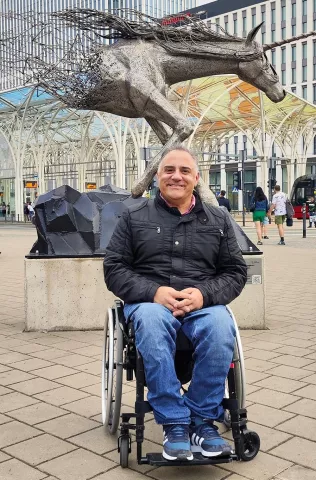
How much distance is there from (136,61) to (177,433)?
4277mm

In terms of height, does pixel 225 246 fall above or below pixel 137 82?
below

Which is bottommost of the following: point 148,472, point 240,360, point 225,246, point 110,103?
point 148,472

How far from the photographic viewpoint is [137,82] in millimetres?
6039

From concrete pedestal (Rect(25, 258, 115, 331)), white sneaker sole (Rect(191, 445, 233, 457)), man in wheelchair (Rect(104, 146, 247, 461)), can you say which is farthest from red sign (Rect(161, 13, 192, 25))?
white sneaker sole (Rect(191, 445, 233, 457))

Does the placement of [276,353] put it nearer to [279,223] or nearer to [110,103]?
[110,103]

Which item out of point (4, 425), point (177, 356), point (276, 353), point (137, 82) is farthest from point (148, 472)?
point (137, 82)

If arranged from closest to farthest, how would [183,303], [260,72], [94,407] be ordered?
[183,303] < [94,407] < [260,72]

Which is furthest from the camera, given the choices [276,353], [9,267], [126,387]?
[9,267]

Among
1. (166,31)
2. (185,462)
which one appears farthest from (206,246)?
(166,31)

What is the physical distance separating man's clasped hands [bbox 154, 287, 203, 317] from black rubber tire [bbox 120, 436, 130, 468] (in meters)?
0.66

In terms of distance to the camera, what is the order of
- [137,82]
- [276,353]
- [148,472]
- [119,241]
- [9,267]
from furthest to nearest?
[9,267] < [137,82] < [276,353] < [119,241] < [148,472]

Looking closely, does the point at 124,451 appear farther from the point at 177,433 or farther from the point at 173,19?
the point at 173,19

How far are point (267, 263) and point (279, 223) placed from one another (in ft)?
15.4

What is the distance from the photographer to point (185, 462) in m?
2.75
